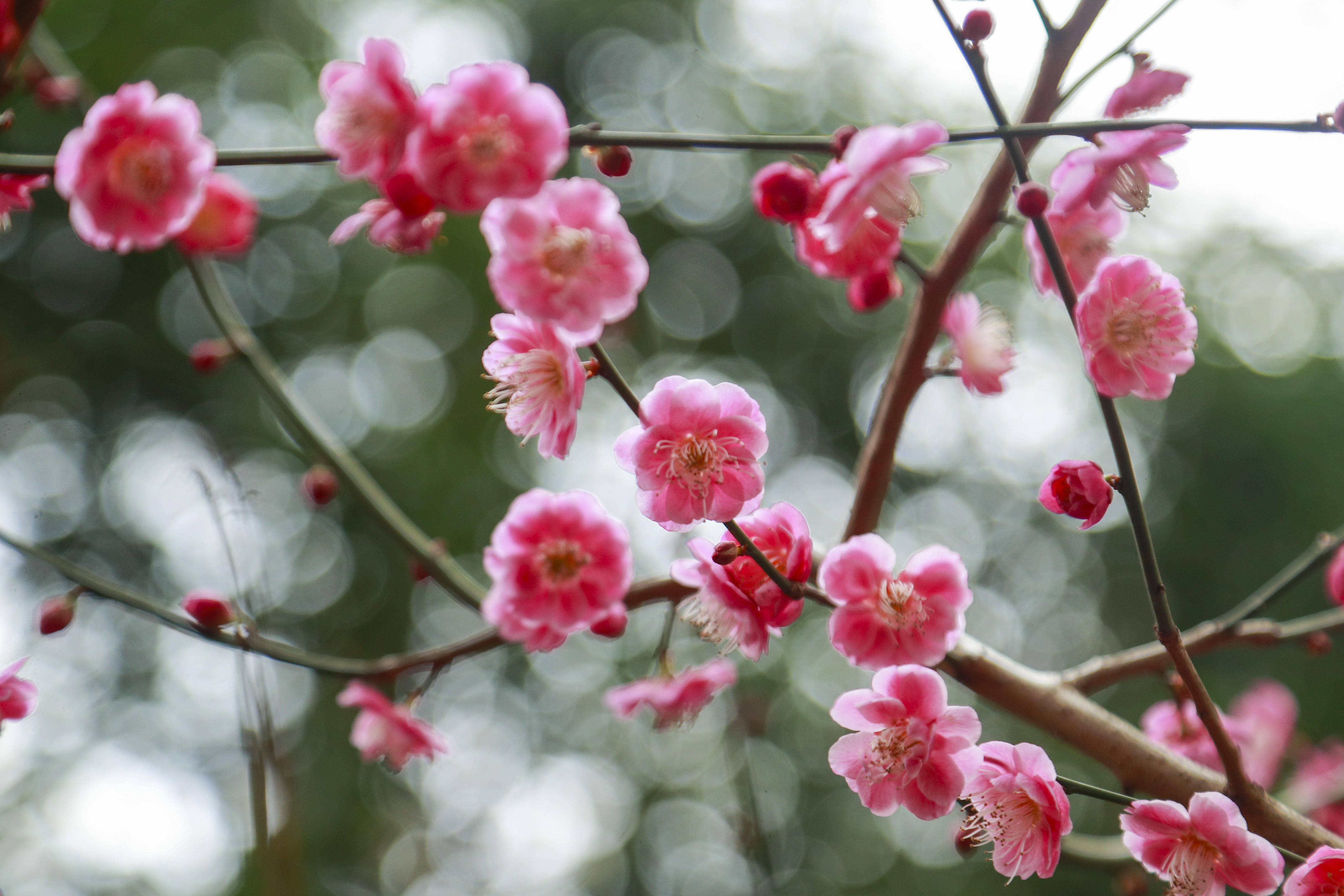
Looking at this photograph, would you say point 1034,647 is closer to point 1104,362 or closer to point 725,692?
point 725,692

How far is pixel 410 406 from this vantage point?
520cm

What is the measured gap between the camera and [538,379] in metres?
0.80

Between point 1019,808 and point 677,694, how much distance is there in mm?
509

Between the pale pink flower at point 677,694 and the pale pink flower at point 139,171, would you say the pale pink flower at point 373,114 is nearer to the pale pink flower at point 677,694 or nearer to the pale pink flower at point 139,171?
the pale pink flower at point 139,171

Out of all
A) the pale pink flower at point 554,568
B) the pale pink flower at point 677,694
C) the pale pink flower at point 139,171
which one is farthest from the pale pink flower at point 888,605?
the pale pink flower at point 139,171

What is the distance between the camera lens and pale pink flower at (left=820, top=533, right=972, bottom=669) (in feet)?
2.56

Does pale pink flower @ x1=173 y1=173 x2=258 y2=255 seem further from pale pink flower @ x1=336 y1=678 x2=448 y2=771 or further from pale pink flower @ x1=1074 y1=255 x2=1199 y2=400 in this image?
pale pink flower @ x1=1074 y1=255 x2=1199 y2=400

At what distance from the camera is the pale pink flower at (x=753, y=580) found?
764 millimetres

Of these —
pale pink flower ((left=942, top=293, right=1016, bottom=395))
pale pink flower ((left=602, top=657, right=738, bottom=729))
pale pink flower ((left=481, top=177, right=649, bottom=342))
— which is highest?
pale pink flower ((left=481, top=177, right=649, bottom=342))

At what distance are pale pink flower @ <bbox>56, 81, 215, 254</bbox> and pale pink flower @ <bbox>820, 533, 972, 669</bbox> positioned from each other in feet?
2.06

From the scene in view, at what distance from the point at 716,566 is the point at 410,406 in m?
4.69

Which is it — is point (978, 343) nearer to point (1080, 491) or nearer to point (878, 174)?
point (1080, 491)

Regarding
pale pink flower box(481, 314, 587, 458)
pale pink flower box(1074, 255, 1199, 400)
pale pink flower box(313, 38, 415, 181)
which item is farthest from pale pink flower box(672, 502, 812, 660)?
pale pink flower box(313, 38, 415, 181)

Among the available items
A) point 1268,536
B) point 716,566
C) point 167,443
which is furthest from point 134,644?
point 1268,536
